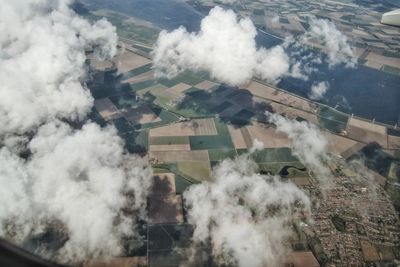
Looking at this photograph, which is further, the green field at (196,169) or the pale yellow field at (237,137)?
the pale yellow field at (237,137)

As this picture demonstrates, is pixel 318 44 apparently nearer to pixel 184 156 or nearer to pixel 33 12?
pixel 184 156

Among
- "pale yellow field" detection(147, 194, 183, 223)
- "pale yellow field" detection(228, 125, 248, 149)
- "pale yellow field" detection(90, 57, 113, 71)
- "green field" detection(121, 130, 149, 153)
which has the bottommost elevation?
"pale yellow field" detection(90, 57, 113, 71)

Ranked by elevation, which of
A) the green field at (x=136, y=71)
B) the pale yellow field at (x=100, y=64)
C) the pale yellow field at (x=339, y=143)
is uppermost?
the pale yellow field at (x=339, y=143)

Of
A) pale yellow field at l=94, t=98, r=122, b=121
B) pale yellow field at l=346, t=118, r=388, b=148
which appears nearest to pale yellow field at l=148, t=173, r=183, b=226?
pale yellow field at l=94, t=98, r=122, b=121

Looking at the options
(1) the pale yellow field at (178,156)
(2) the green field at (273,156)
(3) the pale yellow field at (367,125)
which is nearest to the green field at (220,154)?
(1) the pale yellow field at (178,156)

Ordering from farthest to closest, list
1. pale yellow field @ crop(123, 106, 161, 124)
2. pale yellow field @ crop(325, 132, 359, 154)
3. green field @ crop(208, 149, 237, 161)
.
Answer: pale yellow field @ crop(123, 106, 161, 124), pale yellow field @ crop(325, 132, 359, 154), green field @ crop(208, 149, 237, 161)

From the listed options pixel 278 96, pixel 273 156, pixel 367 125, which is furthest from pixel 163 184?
pixel 367 125

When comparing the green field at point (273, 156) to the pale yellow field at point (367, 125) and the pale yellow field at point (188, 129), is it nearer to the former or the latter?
the pale yellow field at point (188, 129)

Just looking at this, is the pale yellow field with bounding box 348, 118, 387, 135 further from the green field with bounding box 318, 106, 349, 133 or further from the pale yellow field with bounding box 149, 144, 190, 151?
the pale yellow field with bounding box 149, 144, 190, 151
